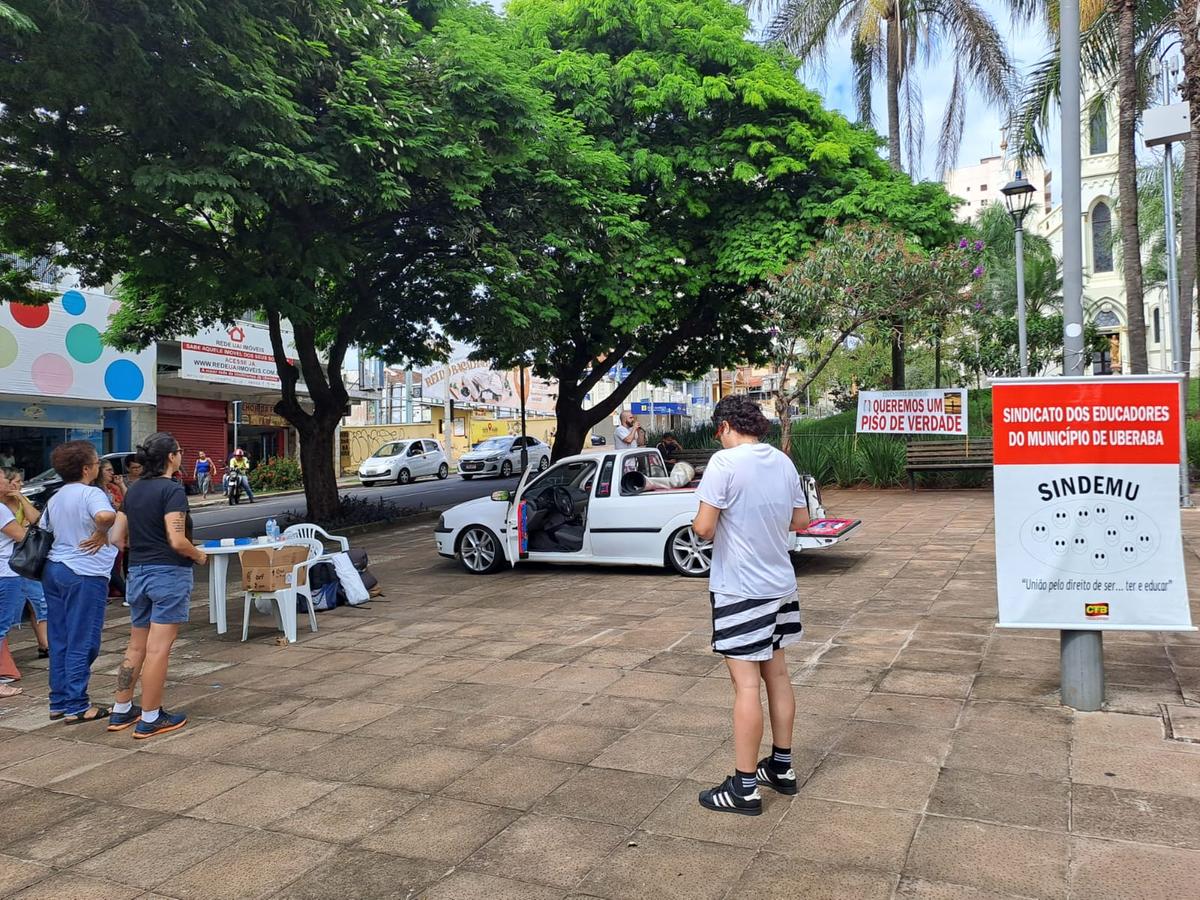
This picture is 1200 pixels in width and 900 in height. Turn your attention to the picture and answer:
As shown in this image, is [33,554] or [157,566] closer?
[157,566]

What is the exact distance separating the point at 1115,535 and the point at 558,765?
3.05 metres

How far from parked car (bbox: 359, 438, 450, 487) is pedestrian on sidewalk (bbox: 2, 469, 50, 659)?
2418cm

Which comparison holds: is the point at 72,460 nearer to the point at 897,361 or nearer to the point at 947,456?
the point at 947,456

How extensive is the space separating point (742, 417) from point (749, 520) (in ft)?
1.44

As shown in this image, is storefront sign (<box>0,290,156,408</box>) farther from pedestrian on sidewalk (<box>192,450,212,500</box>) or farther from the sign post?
the sign post

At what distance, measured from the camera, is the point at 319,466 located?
50.7 ft

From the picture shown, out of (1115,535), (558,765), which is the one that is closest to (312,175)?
(558,765)

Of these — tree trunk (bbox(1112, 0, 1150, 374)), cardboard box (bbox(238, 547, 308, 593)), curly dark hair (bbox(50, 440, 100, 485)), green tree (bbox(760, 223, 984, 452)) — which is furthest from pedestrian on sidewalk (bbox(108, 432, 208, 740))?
tree trunk (bbox(1112, 0, 1150, 374))

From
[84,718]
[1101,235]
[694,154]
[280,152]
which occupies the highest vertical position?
[1101,235]

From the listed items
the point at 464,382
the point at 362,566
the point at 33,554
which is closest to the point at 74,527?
the point at 33,554

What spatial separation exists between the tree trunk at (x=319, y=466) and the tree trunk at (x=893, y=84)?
1361 centimetres

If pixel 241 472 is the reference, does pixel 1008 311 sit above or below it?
above

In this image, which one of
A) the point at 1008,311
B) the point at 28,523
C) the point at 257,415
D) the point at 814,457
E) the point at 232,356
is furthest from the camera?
the point at 1008,311

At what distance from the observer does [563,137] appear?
13.6 m
